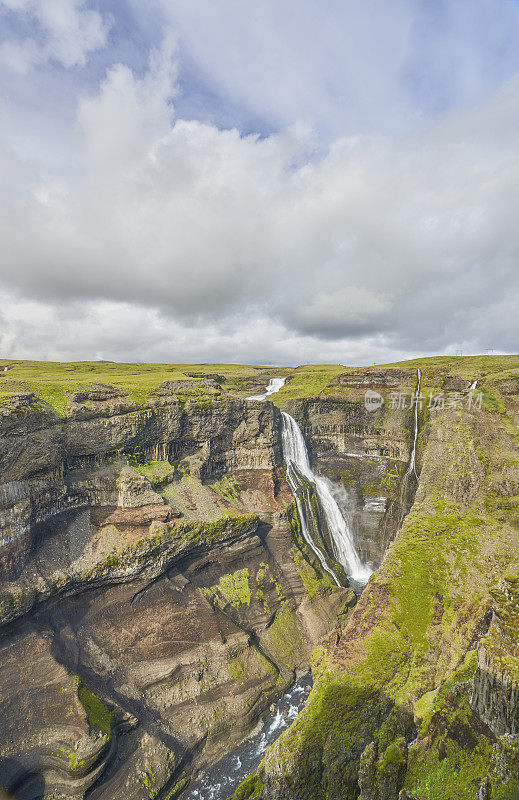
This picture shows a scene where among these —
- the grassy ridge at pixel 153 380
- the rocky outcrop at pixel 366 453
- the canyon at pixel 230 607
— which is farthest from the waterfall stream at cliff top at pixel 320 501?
the grassy ridge at pixel 153 380

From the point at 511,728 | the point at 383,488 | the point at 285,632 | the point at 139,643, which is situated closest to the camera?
the point at 511,728

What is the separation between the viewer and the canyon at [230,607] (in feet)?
53.1

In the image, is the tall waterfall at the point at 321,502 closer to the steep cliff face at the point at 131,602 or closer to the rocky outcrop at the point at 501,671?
the steep cliff face at the point at 131,602

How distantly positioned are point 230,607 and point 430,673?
60.5ft

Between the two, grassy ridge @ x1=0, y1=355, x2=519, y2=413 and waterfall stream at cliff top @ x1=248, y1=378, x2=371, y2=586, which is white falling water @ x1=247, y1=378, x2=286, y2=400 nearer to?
grassy ridge @ x1=0, y1=355, x2=519, y2=413

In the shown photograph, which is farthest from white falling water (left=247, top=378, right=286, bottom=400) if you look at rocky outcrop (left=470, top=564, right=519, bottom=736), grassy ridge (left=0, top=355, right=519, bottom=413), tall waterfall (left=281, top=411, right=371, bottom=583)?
rocky outcrop (left=470, top=564, right=519, bottom=736)

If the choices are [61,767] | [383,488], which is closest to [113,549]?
[61,767]

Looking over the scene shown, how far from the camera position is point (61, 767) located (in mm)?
20016

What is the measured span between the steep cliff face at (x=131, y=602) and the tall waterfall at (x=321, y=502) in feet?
22.8

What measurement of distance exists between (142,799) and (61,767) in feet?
16.3

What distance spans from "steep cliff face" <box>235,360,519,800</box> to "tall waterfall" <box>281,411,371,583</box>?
17.8 metres

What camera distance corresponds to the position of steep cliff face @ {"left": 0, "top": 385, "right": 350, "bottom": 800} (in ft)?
70.1

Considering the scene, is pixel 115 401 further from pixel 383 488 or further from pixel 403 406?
pixel 403 406

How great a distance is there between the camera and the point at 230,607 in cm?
3253
